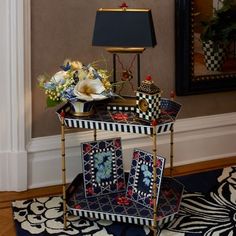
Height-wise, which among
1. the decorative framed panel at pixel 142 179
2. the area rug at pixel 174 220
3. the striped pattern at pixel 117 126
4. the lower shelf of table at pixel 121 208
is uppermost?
the striped pattern at pixel 117 126

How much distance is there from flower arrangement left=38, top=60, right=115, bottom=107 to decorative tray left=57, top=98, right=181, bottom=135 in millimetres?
93

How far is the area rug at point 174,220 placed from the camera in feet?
8.59

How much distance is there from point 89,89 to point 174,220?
80 centimetres

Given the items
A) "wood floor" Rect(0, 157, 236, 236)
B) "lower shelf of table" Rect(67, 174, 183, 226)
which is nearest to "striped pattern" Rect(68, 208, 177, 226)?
"lower shelf of table" Rect(67, 174, 183, 226)

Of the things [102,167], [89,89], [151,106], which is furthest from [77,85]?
[102,167]

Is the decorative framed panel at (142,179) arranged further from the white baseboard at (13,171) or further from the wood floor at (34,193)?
the white baseboard at (13,171)

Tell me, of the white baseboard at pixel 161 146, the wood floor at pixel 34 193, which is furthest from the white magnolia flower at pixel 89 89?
the wood floor at pixel 34 193

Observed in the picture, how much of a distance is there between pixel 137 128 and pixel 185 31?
3.42 ft

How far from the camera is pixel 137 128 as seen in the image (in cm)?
248

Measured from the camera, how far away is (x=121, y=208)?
2.64 meters

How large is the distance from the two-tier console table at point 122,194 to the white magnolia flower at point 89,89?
11 centimetres

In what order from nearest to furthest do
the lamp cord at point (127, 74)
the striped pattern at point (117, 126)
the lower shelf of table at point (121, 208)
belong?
1. the striped pattern at point (117, 126)
2. the lower shelf of table at point (121, 208)
3. the lamp cord at point (127, 74)

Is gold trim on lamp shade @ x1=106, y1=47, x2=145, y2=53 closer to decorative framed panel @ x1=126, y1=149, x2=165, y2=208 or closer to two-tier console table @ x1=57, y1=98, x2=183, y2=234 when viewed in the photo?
two-tier console table @ x1=57, y1=98, x2=183, y2=234

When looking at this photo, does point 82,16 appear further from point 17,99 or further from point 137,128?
point 137,128
